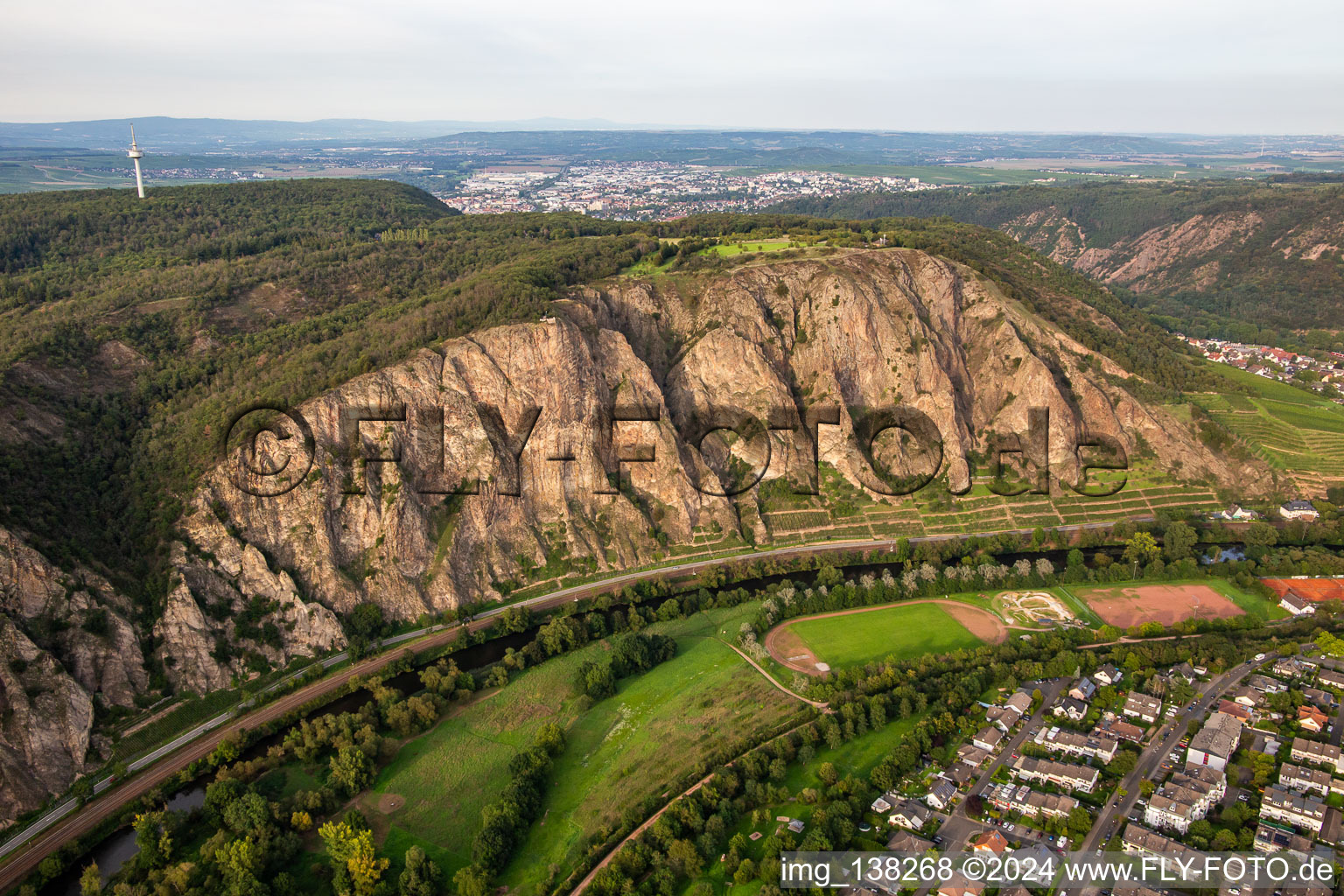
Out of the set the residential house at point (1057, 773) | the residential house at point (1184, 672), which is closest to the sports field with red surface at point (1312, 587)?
the residential house at point (1184, 672)

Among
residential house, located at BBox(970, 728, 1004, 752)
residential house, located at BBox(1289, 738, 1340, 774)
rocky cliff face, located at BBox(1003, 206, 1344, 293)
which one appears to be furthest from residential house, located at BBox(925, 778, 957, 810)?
rocky cliff face, located at BBox(1003, 206, 1344, 293)

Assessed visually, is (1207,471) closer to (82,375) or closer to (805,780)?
(805,780)

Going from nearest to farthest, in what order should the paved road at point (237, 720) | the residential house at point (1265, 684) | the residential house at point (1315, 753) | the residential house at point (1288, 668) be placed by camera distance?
1. the paved road at point (237, 720)
2. the residential house at point (1315, 753)
3. the residential house at point (1265, 684)
4. the residential house at point (1288, 668)

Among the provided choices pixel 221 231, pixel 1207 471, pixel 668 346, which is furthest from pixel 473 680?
pixel 221 231

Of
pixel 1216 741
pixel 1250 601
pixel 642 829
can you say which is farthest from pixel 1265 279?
pixel 642 829

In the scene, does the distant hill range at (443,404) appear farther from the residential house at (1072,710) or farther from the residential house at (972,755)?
the residential house at (972,755)

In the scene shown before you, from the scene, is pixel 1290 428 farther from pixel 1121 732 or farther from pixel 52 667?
pixel 52 667
